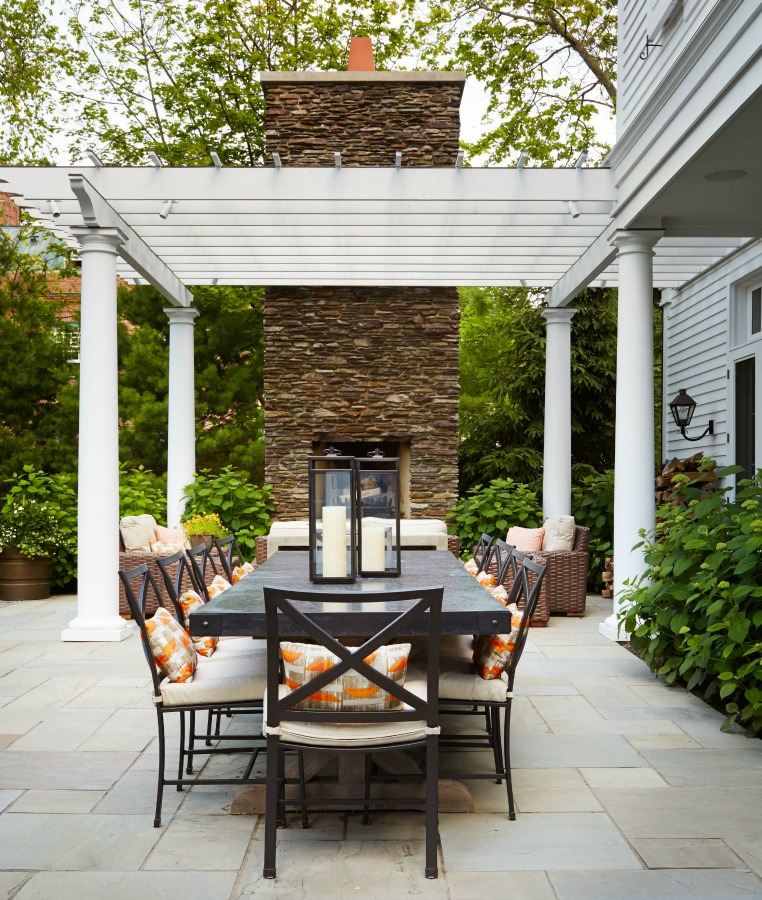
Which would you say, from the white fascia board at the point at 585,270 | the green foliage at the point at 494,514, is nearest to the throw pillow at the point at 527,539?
the green foliage at the point at 494,514

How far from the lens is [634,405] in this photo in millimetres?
7039

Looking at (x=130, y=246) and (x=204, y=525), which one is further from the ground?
(x=130, y=246)

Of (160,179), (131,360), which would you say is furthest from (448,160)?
(131,360)

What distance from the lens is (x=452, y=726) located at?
477cm

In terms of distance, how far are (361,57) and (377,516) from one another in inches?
320

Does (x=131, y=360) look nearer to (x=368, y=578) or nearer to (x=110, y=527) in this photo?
(x=110, y=527)

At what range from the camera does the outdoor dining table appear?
3.12 meters

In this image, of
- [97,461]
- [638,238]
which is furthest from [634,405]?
[97,461]

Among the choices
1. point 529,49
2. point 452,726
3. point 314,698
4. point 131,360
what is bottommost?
point 452,726

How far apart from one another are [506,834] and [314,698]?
89cm

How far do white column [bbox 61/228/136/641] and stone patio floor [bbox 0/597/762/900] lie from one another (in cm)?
189

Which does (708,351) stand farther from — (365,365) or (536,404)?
(536,404)

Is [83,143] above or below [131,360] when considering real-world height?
above

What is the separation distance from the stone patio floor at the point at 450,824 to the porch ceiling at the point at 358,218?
383 cm
